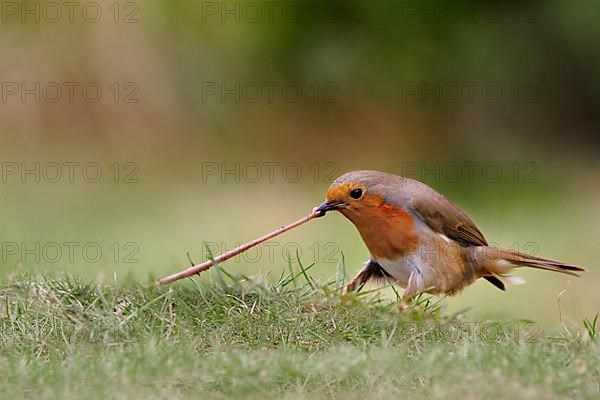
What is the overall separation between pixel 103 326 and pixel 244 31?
24.8 ft

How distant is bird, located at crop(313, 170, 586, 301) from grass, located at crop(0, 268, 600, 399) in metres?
0.31

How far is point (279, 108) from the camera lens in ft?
40.2

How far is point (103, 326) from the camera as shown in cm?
474

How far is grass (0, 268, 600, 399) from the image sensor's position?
157 inches

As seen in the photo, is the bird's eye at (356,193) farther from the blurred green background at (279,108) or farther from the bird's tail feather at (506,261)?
the blurred green background at (279,108)

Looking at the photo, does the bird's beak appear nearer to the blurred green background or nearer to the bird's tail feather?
the bird's tail feather

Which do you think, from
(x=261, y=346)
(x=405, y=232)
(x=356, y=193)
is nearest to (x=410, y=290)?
(x=405, y=232)

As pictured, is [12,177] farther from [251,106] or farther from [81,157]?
[251,106]

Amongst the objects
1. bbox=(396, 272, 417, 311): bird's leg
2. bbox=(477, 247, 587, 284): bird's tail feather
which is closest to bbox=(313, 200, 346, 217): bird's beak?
bbox=(396, 272, 417, 311): bird's leg

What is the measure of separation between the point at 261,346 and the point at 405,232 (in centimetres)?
138

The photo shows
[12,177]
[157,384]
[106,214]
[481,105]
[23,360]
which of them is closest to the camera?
[157,384]

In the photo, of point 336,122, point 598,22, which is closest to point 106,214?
point 336,122

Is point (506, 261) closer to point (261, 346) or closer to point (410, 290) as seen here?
point (410, 290)

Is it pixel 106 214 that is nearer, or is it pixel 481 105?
A: pixel 106 214
